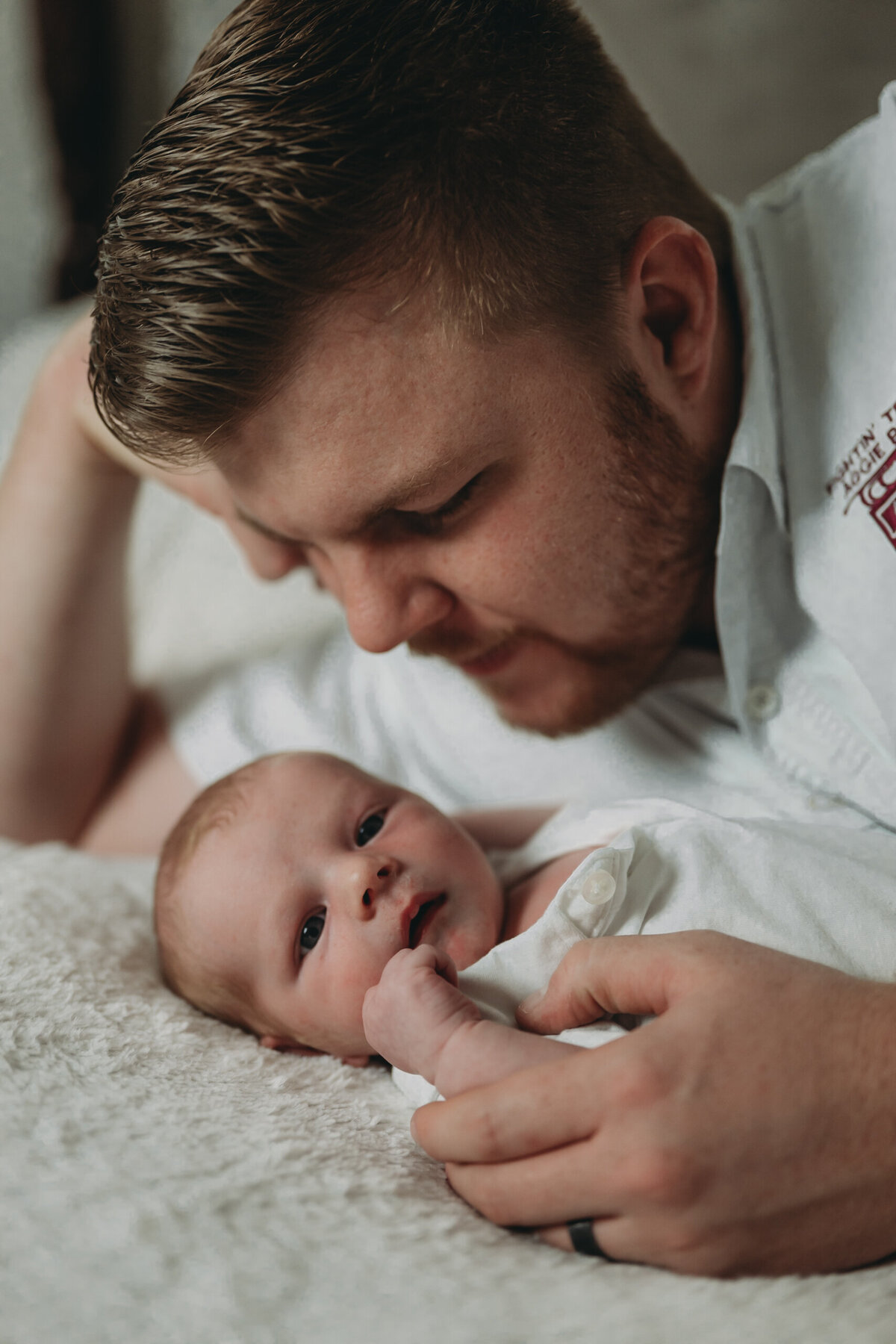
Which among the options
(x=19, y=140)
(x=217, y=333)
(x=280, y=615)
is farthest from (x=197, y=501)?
(x=19, y=140)

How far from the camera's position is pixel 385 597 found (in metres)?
0.98

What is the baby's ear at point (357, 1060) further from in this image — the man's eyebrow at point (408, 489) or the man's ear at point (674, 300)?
the man's ear at point (674, 300)

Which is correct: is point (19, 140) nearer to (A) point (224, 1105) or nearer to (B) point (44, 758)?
(B) point (44, 758)

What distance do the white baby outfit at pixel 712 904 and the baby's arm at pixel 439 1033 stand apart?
0.06 metres

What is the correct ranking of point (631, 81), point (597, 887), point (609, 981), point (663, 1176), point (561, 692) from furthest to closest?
point (631, 81) < point (561, 692) < point (597, 887) < point (609, 981) < point (663, 1176)

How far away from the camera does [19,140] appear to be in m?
2.12

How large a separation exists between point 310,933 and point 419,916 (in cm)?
11

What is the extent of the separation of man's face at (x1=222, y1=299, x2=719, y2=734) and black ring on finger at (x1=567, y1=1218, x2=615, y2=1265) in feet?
1.78

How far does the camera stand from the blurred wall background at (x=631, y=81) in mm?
1640

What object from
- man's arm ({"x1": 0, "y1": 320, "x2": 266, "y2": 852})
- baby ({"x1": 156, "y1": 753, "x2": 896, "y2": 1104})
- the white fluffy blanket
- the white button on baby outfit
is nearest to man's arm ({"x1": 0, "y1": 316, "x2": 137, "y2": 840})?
man's arm ({"x1": 0, "y1": 320, "x2": 266, "y2": 852})

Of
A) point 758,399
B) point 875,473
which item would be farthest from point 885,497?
point 758,399

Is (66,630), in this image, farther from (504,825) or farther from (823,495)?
(823,495)

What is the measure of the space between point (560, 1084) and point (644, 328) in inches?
28.6

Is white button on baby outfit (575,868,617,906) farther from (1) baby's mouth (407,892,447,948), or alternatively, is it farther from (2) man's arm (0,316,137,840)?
(2) man's arm (0,316,137,840)
